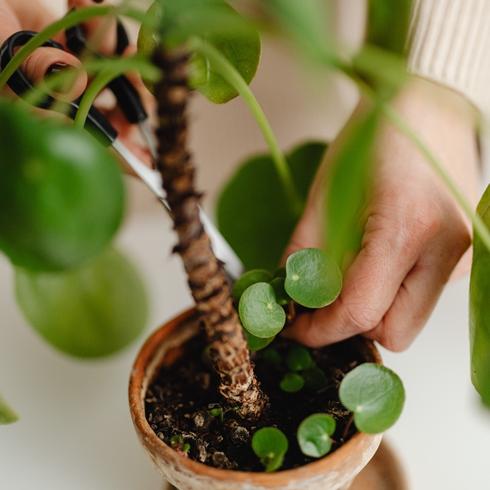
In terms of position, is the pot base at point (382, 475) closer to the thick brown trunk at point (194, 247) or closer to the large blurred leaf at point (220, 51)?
the thick brown trunk at point (194, 247)

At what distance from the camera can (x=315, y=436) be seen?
36 cm

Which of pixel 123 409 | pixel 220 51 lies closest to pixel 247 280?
pixel 220 51

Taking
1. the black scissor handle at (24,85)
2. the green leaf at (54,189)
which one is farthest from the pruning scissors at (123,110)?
the green leaf at (54,189)

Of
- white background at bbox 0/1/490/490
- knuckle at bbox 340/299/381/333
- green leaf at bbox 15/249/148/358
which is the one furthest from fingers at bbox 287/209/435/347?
green leaf at bbox 15/249/148/358

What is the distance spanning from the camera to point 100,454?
0.55 m

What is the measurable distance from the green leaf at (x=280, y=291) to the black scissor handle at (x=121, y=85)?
171 millimetres

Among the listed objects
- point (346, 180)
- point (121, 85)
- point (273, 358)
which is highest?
point (346, 180)

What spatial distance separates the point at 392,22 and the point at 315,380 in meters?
0.25

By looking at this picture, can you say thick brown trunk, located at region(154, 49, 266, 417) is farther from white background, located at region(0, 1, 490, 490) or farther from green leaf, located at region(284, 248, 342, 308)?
white background, located at region(0, 1, 490, 490)

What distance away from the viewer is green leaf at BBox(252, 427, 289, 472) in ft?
1.20

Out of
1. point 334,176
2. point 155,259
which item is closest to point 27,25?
point 155,259

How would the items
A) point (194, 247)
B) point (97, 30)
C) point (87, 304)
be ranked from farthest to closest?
point (87, 304)
point (97, 30)
point (194, 247)

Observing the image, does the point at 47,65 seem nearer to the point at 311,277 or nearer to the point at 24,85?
the point at 24,85

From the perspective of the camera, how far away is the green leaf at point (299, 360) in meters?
0.44
